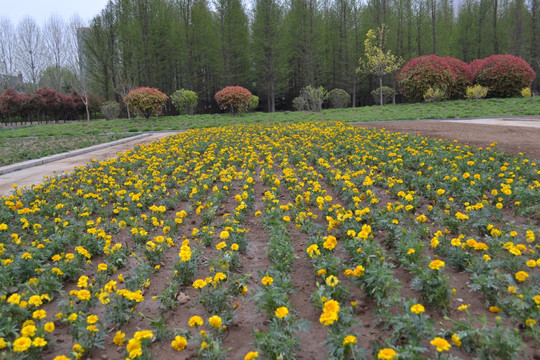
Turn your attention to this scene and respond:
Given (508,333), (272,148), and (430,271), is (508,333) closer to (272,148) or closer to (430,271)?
(430,271)

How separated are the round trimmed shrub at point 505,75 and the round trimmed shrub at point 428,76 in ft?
7.05

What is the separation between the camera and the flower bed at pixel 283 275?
1.64 metres

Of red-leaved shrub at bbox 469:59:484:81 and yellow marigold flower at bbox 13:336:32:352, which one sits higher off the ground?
red-leaved shrub at bbox 469:59:484:81

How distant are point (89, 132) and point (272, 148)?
1056 centimetres

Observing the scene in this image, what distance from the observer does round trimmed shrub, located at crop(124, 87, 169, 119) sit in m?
16.6

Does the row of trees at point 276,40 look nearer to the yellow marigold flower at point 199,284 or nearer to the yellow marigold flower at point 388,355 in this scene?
the yellow marigold flower at point 199,284

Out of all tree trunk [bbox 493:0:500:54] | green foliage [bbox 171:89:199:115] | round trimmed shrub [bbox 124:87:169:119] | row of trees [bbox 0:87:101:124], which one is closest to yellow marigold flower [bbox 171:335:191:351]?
round trimmed shrub [bbox 124:87:169:119]

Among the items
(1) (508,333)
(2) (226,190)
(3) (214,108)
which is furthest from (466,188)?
(3) (214,108)

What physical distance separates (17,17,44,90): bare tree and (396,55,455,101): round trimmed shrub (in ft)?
119

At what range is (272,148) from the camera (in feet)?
21.1

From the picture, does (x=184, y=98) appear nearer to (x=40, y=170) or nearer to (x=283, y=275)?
(x=40, y=170)

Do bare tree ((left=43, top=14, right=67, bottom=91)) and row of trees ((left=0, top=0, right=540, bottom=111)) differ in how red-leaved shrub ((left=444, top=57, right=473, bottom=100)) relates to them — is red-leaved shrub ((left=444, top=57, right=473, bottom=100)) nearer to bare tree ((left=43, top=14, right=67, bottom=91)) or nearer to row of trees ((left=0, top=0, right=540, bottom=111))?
row of trees ((left=0, top=0, right=540, bottom=111))

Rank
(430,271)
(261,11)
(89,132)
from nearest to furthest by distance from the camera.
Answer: (430,271)
(89,132)
(261,11)

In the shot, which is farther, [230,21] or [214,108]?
[214,108]
